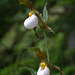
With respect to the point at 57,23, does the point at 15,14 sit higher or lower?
higher

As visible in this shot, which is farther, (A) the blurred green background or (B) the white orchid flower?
(A) the blurred green background

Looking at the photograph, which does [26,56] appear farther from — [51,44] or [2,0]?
[2,0]

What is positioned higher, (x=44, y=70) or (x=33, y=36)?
(x=33, y=36)

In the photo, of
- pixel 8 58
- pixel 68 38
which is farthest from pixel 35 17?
pixel 68 38

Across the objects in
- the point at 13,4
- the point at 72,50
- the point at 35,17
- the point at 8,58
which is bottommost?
the point at 35,17

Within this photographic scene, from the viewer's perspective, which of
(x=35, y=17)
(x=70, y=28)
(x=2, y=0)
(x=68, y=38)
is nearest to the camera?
(x=35, y=17)

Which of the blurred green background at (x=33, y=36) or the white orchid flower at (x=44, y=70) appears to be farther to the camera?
the blurred green background at (x=33, y=36)

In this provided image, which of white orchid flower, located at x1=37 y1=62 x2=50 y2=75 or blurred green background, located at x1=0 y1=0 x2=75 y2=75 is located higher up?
blurred green background, located at x1=0 y1=0 x2=75 y2=75

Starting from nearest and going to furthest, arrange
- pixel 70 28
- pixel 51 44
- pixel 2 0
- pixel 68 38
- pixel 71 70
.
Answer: pixel 71 70, pixel 2 0, pixel 70 28, pixel 51 44, pixel 68 38

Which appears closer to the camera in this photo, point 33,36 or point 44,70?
point 44,70

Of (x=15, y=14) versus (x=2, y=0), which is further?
(x=15, y=14)

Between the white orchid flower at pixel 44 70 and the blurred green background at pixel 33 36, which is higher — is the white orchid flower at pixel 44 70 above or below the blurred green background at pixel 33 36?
below
